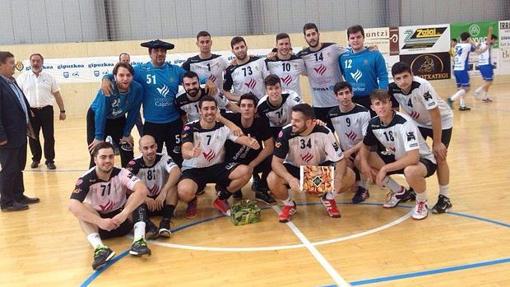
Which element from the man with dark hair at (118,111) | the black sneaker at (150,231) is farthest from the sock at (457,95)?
the black sneaker at (150,231)

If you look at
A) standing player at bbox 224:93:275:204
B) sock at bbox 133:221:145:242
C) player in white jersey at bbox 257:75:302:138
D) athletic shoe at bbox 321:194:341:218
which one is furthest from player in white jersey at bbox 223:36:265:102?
sock at bbox 133:221:145:242

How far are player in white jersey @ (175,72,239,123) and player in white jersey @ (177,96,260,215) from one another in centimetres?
40

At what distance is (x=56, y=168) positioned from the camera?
815 centimetres

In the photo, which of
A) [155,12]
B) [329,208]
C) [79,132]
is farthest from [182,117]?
[155,12]

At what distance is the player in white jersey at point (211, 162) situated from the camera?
5109 millimetres

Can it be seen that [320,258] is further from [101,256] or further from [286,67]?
[286,67]

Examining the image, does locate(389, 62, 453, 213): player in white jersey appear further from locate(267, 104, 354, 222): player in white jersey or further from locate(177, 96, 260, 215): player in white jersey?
locate(177, 96, 260, 215): player in white jersey

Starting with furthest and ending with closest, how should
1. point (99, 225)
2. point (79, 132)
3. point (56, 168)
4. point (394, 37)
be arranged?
point (394, 37), point (79, 132), point (56, 168), point (99, 225)

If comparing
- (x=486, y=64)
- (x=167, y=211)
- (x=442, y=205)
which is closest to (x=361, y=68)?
(x=442, y=205)

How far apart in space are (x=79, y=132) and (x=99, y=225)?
27.8ft

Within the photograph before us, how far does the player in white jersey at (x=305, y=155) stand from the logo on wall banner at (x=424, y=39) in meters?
12.5

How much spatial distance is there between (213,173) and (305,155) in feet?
3.25

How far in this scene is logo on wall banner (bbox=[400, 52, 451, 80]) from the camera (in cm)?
1655

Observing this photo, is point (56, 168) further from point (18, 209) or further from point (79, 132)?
point (79, 132)
